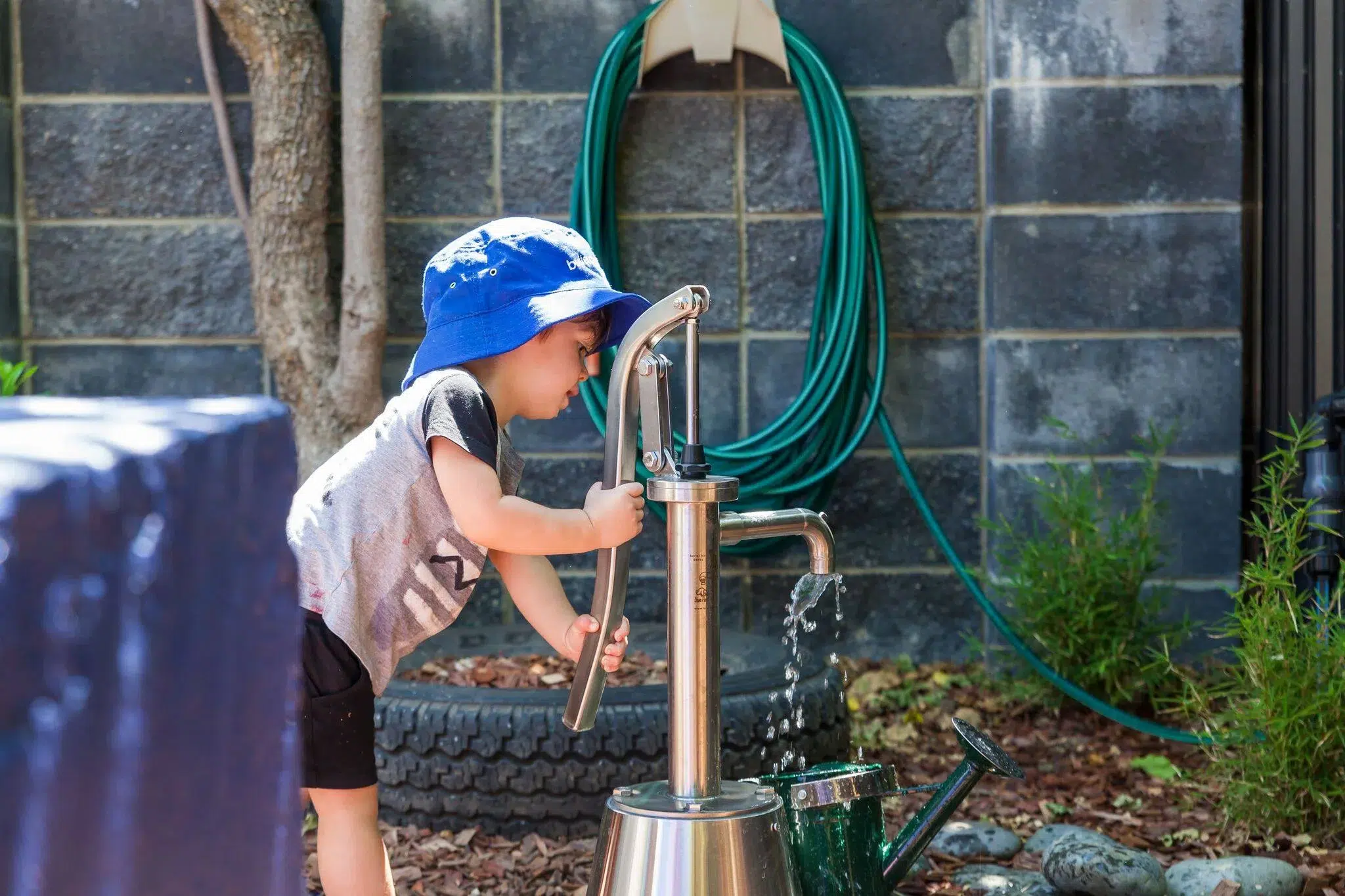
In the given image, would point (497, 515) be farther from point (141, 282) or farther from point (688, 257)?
point (141, 282)

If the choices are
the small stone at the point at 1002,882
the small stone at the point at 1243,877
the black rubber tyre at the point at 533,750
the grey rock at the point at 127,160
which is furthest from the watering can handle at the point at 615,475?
the grey rock at the point at 127,160

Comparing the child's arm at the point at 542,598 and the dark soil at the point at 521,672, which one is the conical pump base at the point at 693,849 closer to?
the child's arm at the point at 542,598

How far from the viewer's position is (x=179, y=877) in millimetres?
458

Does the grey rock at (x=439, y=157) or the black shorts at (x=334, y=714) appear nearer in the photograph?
the black shorts at (x=334, y=714)

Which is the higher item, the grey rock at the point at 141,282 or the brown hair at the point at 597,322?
the grey rock at the point at 141,282

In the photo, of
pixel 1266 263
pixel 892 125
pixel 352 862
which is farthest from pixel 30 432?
pixel 1266 263

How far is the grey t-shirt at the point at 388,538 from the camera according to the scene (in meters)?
1.54

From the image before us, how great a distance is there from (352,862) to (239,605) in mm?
1149

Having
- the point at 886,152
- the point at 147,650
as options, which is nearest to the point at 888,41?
the point at 886,152

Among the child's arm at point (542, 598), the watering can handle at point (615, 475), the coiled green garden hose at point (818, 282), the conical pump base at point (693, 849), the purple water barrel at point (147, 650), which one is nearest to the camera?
the purple water barrel at point (147, 650)

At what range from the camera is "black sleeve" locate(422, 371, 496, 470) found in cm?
147

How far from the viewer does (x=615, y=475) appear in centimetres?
135

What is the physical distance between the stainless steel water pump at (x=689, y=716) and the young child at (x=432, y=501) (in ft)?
0.86

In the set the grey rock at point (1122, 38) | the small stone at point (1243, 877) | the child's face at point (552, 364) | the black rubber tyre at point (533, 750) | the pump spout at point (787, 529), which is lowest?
the small stone at point (1243, 877)
